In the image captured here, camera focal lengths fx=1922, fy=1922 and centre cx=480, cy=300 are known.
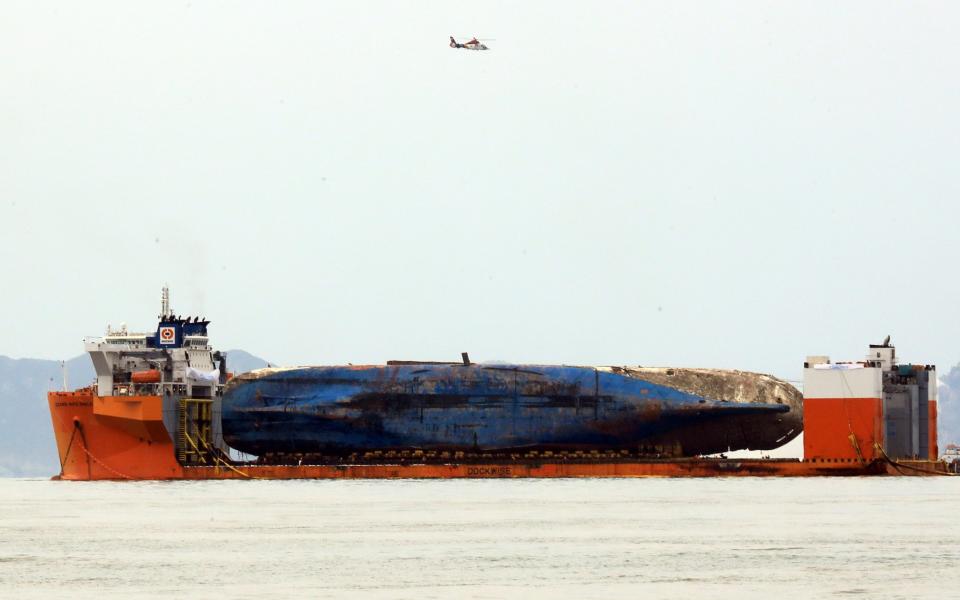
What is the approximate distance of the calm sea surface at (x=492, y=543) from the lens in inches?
1676

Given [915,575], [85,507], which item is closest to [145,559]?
[915,575]

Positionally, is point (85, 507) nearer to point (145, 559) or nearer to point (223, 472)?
point (223, 472)

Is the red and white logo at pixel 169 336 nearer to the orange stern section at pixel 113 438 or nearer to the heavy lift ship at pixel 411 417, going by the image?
the heavy lift ship at pixel 411 417

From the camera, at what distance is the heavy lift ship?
90.7 m

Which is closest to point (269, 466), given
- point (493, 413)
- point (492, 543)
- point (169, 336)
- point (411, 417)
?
point (411, 417)

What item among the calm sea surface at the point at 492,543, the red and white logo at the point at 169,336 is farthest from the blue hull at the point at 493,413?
the calm sea surface at the point at 492,543

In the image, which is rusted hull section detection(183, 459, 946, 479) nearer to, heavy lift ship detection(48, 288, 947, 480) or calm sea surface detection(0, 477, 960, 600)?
heavy lift ship detection(48, 288, 947, 480)

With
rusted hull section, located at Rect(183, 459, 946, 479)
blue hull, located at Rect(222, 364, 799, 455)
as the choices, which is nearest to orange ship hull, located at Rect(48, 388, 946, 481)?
rusted hull section, located at Rect(183, 459, 946, 479)

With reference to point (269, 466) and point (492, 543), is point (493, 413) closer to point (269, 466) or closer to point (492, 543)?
point (269, 466)

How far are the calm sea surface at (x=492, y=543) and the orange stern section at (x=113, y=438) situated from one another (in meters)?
8.51

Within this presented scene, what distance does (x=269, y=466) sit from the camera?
3617 inches

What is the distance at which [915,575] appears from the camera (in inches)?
1727

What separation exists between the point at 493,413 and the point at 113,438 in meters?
18.2

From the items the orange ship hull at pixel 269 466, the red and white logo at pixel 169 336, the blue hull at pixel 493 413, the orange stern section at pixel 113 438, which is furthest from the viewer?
the red and white logo at pixel 169 336
